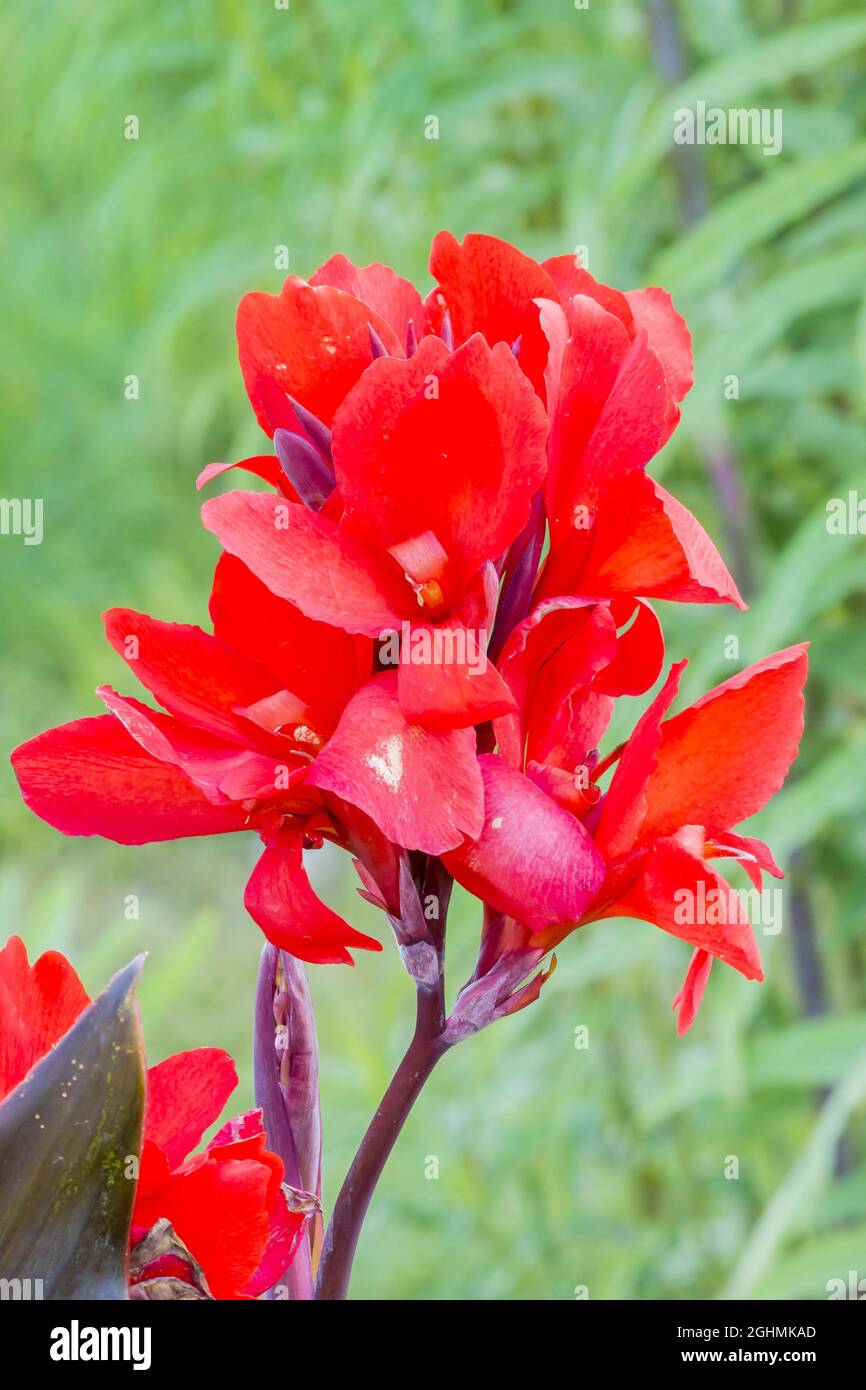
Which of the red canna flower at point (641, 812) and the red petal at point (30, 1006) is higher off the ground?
the red canna flower at point (641, 812)

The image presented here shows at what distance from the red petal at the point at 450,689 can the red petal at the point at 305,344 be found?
0.04 m

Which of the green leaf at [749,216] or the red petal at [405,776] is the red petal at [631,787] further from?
the green leaf at [749,216]

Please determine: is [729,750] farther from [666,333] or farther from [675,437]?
[675,437]

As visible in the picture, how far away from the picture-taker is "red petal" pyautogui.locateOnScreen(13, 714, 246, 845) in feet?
0.56

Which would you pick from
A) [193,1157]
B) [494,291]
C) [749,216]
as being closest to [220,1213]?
[193,1157]

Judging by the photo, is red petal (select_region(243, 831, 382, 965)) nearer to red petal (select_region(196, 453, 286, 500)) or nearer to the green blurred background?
red petal (select_region(196, 453, 286, 500))

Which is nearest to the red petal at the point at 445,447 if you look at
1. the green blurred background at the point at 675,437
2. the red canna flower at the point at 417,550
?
the red canna flower at the point at 417,550

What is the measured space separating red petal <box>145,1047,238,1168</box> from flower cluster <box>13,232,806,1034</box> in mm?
27

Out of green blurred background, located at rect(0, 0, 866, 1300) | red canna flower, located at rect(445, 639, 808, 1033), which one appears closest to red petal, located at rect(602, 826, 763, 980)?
red canna flower, located at rect(445, 639, 808, 1033)

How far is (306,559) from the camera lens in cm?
16

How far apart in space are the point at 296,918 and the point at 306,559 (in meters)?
0.04

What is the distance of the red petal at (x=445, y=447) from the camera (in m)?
0.16

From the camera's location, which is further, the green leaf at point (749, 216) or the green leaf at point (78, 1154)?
the green leaf at point (749, 216)

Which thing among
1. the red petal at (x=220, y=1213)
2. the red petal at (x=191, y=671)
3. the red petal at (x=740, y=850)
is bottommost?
the red petal at (x=220, y=1213)
